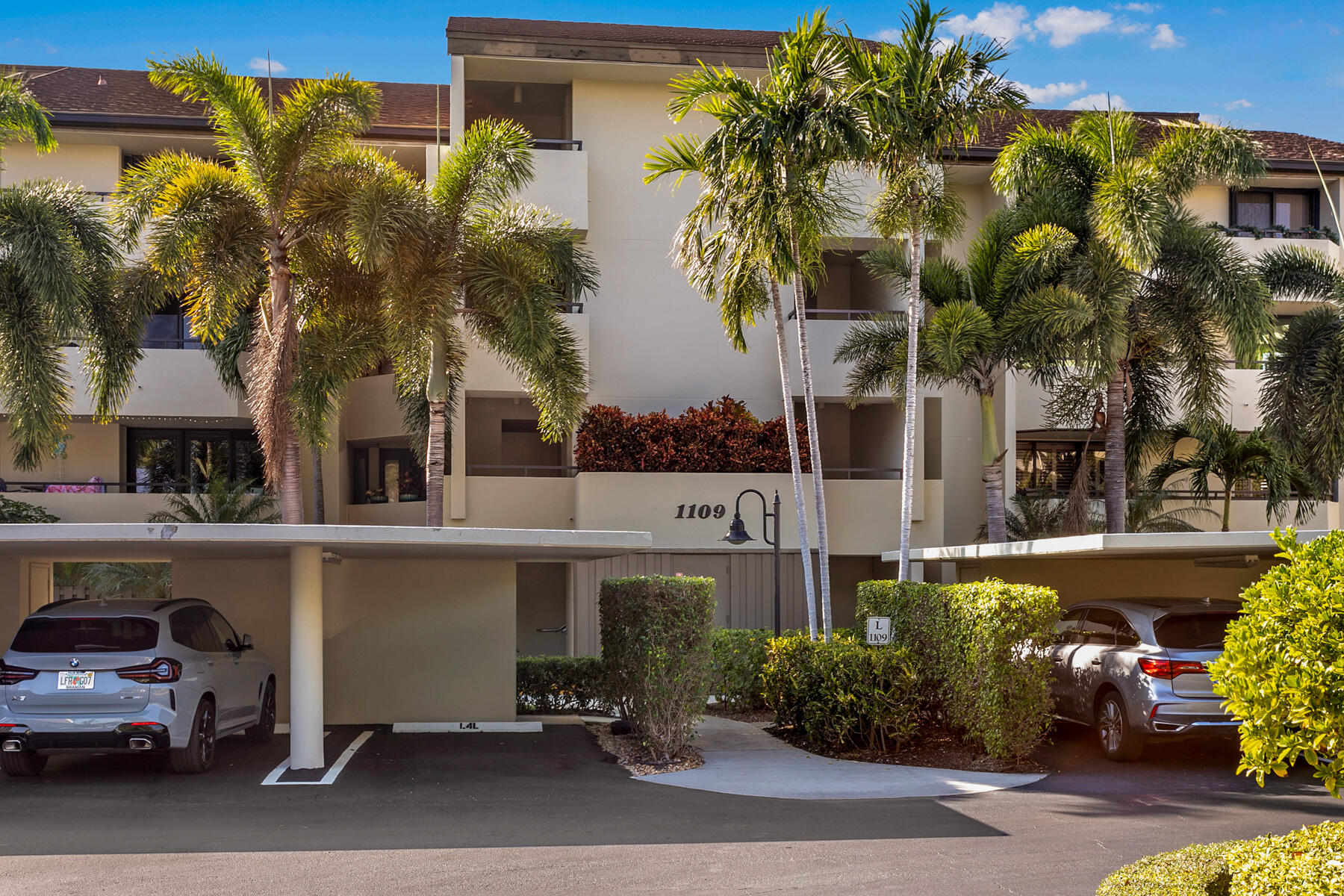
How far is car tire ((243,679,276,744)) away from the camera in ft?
44.4

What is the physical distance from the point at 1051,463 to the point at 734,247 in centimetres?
1362

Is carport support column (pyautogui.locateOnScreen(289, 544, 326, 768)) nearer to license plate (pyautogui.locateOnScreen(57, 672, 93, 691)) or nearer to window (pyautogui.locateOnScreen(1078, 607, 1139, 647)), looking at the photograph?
Answer: license plate (pyautogui.locateOnScreen(57, 672, 93, 691))

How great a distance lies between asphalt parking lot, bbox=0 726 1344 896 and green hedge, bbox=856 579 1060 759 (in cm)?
70

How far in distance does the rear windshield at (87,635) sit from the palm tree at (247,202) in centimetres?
647

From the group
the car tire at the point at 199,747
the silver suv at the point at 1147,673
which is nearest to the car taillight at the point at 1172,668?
the silver suv at the point at 1147,673

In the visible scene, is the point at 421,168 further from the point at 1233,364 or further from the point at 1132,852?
the point at 1132,852

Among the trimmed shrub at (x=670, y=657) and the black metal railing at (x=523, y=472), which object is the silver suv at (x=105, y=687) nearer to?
the trimmed shrub at (x=670, y=657)

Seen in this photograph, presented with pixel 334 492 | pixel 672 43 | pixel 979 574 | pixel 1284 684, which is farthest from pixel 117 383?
pixel 1284 684

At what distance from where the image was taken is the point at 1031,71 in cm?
1446

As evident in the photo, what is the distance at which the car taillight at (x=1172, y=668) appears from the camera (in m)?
11.8

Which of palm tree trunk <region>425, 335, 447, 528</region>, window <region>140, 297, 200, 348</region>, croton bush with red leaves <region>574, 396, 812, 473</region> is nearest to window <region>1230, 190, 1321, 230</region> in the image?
croton bush with red leaves <region>574, 396, 812, 473</region>

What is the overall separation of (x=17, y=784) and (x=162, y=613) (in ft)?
6.28

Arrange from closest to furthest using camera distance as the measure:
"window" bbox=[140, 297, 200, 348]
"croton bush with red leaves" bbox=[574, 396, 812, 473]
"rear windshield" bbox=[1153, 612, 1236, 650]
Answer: "rear windshield" bbox=[1153, 612, 1236, 650] < "croton bush with red leaves" bbox=[574, 396, 812, 473] < "window" bbox=[140, 297, 200, 348]

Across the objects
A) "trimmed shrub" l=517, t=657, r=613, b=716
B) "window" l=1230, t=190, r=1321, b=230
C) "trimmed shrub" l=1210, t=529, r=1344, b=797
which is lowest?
"trimmed shrub" l=517, t=657, r=613, b=716
